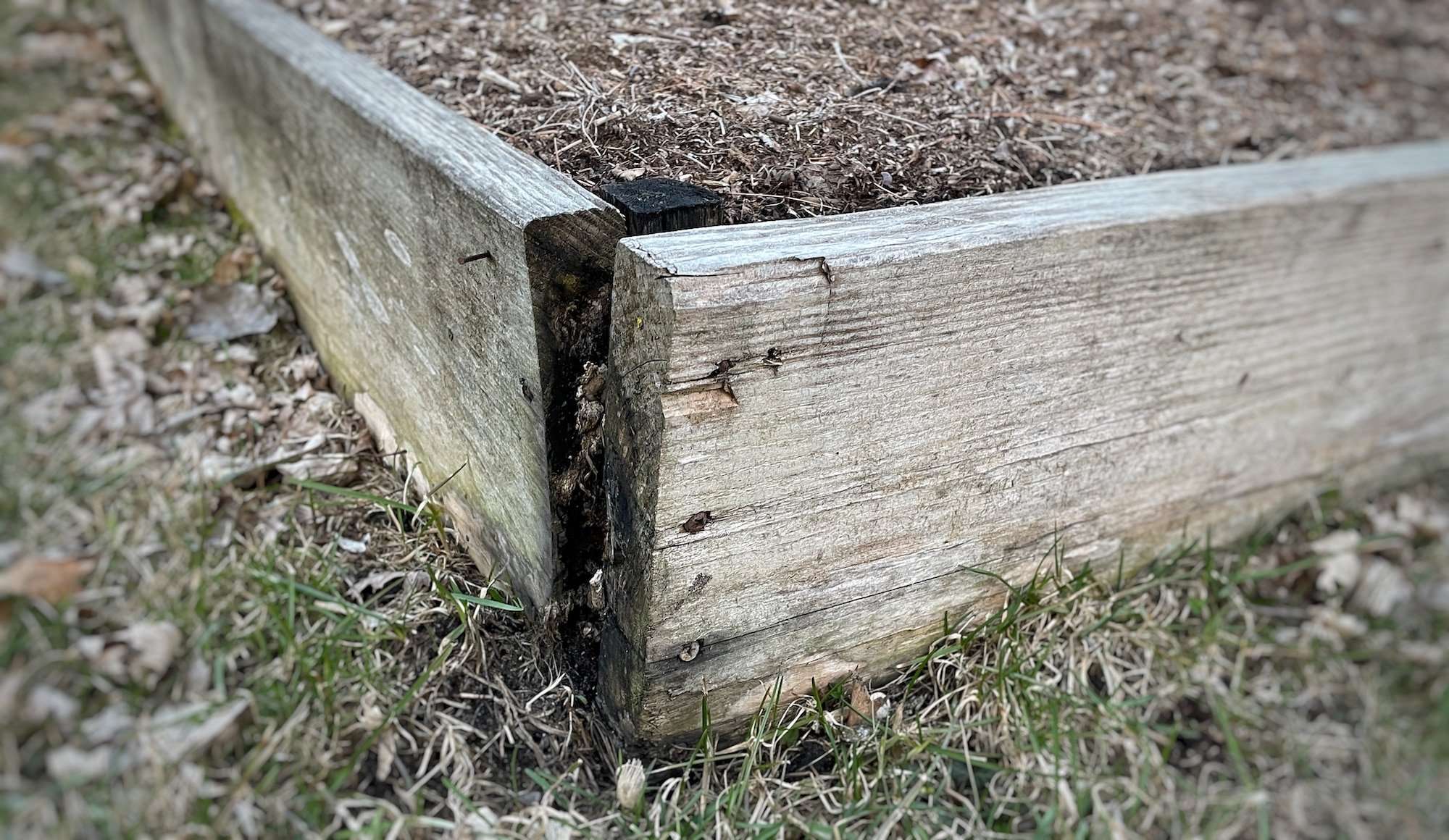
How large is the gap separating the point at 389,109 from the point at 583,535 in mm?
878

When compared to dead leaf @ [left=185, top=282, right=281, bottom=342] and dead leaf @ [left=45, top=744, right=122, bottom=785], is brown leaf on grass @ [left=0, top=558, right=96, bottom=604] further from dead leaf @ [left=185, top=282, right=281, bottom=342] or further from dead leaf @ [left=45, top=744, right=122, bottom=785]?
dead leaf @ [left=185, top=282, right=281, bottom=342]

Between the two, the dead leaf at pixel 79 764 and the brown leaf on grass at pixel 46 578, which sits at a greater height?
the brown leaf on grass at pixel 46 578

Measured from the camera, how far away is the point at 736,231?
1428 millimetres

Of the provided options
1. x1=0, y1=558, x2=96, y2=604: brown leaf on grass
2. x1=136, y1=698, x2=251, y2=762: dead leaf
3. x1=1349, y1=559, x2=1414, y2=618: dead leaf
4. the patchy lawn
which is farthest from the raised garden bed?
x1=0, y1=558, x2=96, y2=604: brown leaf on grass

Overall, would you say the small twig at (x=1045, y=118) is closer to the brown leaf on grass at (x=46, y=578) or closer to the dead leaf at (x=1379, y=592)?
the dead leaf at (x=1379, y=592)

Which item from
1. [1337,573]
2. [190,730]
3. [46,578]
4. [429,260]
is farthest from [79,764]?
[1337,573]

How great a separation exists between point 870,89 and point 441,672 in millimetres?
1317

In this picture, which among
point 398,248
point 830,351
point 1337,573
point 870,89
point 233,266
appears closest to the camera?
point 830,351

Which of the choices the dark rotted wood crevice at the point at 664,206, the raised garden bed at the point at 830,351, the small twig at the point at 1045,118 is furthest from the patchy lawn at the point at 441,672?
the small twig at the point at 1045,118

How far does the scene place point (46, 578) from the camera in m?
1.90

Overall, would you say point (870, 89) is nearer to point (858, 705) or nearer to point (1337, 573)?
point (858, 705)

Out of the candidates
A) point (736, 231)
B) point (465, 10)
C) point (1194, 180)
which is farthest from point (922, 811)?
point (465, 10)

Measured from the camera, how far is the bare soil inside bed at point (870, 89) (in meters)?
1.78

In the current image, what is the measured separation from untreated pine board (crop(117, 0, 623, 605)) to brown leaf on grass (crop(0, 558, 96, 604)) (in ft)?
1.93
